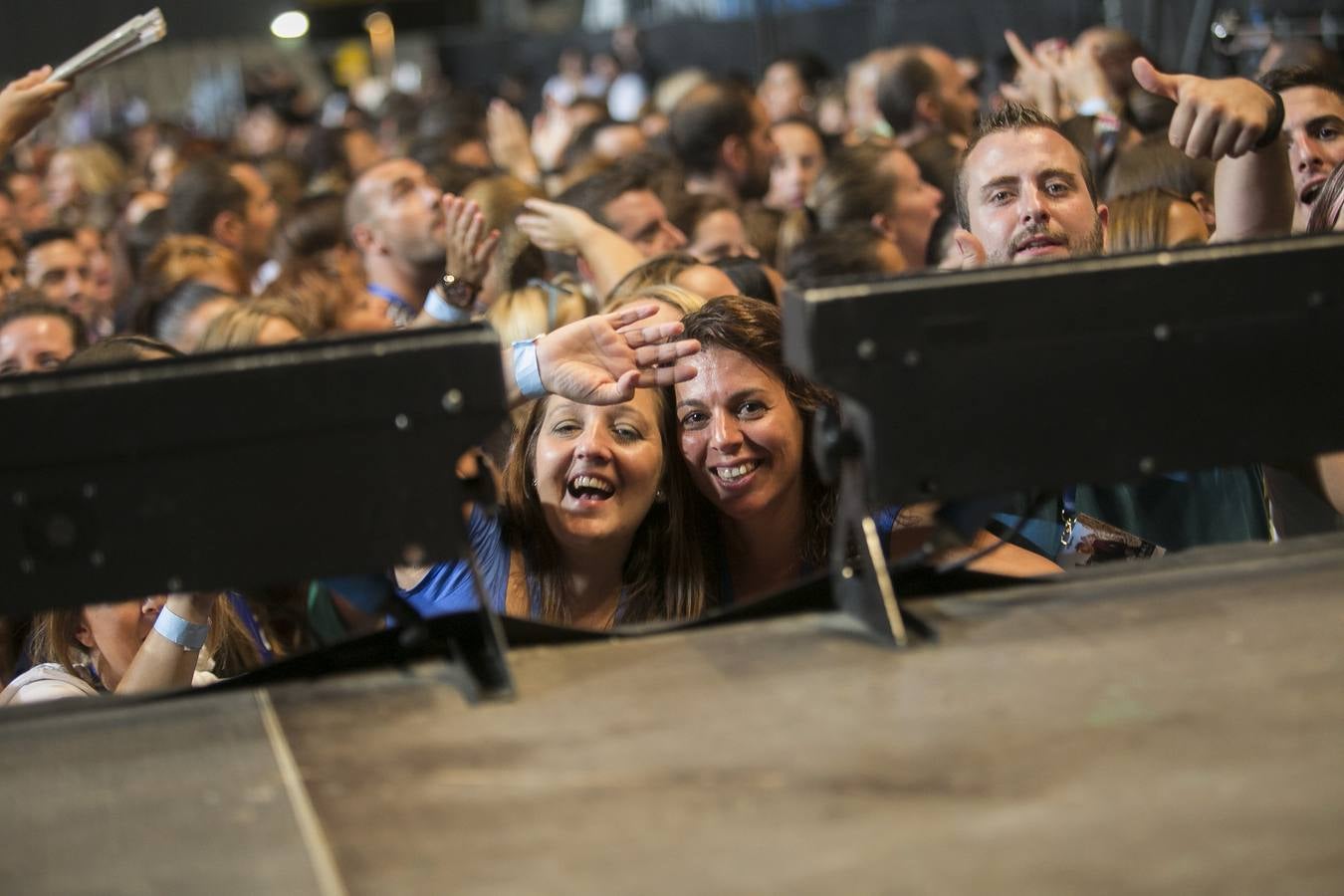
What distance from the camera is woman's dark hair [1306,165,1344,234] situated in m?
3.15

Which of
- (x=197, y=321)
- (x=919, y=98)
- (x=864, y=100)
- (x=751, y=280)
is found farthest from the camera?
(x=864, y=100)

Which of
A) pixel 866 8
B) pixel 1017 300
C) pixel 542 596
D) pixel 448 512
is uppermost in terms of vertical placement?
pixel 866 8

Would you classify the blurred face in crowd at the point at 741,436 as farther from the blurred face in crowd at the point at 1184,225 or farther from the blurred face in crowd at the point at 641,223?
the blurred face in crowd at the point at 641,223

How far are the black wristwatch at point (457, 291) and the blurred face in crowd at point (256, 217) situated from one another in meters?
2.97

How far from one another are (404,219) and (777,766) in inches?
168

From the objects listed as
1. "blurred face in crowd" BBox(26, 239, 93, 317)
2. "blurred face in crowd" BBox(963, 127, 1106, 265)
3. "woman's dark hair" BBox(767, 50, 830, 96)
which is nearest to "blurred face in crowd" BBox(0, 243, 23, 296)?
"blurred face in crowd" BBox(26, 239, 93, 317)

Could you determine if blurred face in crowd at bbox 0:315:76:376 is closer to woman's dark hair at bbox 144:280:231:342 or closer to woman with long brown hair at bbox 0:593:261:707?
woman's dark hair at bbox 144:280:231:342

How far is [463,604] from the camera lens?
108 inches

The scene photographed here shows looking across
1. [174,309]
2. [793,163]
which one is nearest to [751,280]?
[174,309]

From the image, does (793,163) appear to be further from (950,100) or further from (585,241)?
(585,241)

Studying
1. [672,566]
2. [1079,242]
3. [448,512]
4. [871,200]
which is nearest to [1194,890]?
[448,512]

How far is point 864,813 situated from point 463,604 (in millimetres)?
1532

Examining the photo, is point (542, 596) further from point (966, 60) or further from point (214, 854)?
point (966, 60)

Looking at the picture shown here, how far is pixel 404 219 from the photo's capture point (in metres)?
5.42
